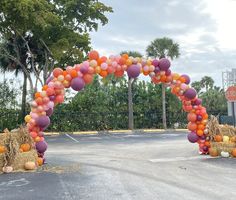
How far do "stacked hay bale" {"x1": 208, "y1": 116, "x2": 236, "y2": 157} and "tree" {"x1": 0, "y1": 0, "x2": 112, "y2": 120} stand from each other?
14368 millimetres

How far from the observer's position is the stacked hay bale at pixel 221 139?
1479 cm

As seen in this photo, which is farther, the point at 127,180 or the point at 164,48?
the point at 164,48

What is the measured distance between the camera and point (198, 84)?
69.1 m

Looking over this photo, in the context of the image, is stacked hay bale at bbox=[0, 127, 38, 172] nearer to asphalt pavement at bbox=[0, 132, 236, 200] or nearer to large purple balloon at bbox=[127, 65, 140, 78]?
asphalt pavement at bbox=[0, 132, 236, 200]

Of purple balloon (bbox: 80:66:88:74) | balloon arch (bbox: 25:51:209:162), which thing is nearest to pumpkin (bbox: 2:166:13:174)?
balloon arch (bbox: 25:51:209:162)

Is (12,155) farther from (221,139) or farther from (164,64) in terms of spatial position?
(221,139)

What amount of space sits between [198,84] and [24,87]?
43038 mm

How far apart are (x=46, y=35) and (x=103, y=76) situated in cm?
1599

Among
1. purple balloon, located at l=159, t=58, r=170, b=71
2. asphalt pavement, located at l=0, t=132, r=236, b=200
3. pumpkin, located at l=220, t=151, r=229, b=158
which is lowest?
asphalt pavement, located at l=0, t=132, r=236, b=200

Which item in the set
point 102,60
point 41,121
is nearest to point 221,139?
point 102,60

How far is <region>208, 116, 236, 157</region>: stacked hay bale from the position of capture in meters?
14.8

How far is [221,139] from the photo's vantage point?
15.3 metres

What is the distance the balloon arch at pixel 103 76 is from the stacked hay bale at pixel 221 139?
0.78 feet

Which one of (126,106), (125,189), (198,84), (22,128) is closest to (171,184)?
(125,189)
